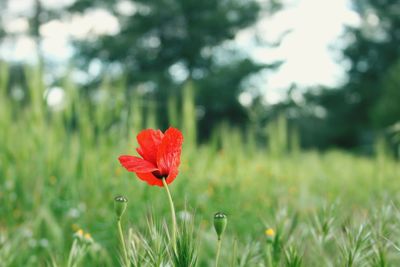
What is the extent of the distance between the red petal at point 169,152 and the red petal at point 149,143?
0.05 feet

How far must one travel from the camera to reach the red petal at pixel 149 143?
76 cm

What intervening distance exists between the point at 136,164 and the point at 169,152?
2.0 inches

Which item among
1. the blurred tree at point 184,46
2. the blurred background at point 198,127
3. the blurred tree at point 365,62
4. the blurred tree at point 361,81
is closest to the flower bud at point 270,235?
the blurred background at point 198,127

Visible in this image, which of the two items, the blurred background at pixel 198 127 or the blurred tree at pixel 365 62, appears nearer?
the blurred background at pixel 198 127

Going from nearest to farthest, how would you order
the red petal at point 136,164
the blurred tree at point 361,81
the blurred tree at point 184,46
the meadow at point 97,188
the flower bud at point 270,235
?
the red petal at point 136,164, the flower bud at point 270,235, the meadow at point 97,188, the blurred tree at point 184,46, the blurred tree at point 361,81

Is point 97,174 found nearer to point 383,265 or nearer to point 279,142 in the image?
point 279,142

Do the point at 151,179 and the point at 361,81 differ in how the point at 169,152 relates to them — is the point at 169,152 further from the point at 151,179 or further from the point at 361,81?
the point at 361,81

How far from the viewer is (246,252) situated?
36.7 inches

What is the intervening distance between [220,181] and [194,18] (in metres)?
11.1

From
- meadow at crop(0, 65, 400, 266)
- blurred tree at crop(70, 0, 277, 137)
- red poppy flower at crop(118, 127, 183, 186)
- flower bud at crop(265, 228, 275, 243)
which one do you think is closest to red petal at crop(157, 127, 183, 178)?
red poppy flower at crop(118, 127, 183, 186)

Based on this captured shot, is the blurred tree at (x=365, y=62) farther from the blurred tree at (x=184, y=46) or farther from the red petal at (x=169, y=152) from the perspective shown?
the red petal at (x=169, y=152)

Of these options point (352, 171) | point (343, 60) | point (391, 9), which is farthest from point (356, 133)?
point (352, 171)

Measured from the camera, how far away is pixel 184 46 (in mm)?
13711

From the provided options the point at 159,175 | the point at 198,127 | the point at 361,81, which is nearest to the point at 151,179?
the point at 159,175
